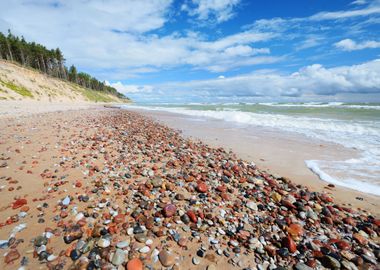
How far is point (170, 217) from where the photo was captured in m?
3.10

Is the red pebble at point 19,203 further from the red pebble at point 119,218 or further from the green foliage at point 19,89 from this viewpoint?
the green foliage at point 19,89

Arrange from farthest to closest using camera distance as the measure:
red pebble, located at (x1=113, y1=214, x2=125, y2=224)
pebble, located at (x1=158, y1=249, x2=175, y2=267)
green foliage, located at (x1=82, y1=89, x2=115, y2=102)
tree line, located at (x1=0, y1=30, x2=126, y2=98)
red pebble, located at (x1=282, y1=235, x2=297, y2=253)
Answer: green foliage, located at (x1=82, y1=89, x2=115, y2=102), tree line, located at (x1=0, y1=30, x2=126, y2=98), red pebble, located at (x1=113, y1=214, x2=125, y2=224), red pebble, located at (x1=282, y1=235, x2=297, y2=253), pebble, located at (x1=158, y1=249, x2=175, y2=267)

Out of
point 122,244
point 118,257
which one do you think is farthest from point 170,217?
point 118,257

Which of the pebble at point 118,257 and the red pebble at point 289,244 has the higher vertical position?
the pebble at point 118,257

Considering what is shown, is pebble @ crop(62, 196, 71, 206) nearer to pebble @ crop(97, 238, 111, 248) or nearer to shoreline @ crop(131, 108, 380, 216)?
pebble @ crop(97, 238, 111, 248)

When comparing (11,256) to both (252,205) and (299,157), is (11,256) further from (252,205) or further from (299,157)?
(299,157)

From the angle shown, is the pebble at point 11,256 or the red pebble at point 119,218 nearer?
the pebble at point 11,256

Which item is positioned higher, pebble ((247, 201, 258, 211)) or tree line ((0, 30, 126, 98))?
tree line ((0, 30, 126, 98))

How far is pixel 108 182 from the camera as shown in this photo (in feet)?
13.5

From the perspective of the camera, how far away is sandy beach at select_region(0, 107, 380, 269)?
2391 millimetres

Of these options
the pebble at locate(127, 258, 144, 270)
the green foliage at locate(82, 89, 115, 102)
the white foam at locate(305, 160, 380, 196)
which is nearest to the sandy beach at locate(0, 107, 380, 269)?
the pebble at locate(127, 258, 144, 270)

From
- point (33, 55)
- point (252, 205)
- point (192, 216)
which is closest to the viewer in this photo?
point (192, 216)

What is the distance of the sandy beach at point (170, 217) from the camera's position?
2391 mm

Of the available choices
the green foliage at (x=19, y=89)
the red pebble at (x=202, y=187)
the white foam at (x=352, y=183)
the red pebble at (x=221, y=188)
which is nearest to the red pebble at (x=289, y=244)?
the red pebble at (x=221, y=188)
